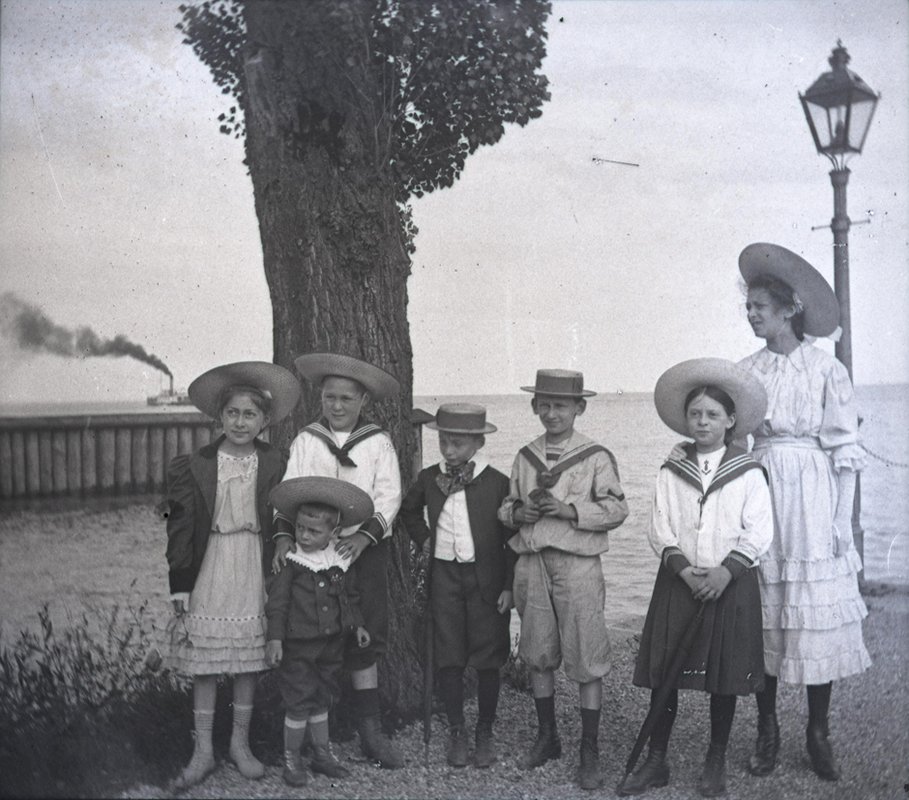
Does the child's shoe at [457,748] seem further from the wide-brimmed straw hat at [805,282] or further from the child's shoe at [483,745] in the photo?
the wide-brimmed straw hat at [805,282]

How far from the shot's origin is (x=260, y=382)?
4445 millimetres

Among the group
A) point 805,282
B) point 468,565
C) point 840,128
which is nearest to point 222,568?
point 468,565

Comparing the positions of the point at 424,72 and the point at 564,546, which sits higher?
the point at 424,72

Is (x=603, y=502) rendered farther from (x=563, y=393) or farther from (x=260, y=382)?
(x=260, y=382)

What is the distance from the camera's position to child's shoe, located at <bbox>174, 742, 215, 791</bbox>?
4.20 metres

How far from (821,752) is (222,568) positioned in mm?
2718

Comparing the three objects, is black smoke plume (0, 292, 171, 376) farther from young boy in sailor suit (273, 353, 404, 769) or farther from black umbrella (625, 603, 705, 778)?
black umbrella (625, 603, 705, 778)

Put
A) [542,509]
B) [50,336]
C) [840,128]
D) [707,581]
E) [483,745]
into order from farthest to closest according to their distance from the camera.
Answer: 1. [50,336]
2. [840,128]
3. [483,745]
4. [542,509]
5. [707,581]

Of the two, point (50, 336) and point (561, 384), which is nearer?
point (561, 384)

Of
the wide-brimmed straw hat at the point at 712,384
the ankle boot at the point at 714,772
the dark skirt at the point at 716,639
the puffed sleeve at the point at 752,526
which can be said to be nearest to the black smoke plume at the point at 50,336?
the wide-brimmed straw hat at the point at 712,384

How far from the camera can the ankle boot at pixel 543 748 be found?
437 cm

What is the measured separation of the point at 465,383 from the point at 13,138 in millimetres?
2624

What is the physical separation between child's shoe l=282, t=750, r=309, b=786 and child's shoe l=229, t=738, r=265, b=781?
11 centimetres

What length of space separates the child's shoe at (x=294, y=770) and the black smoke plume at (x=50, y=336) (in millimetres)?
2005
